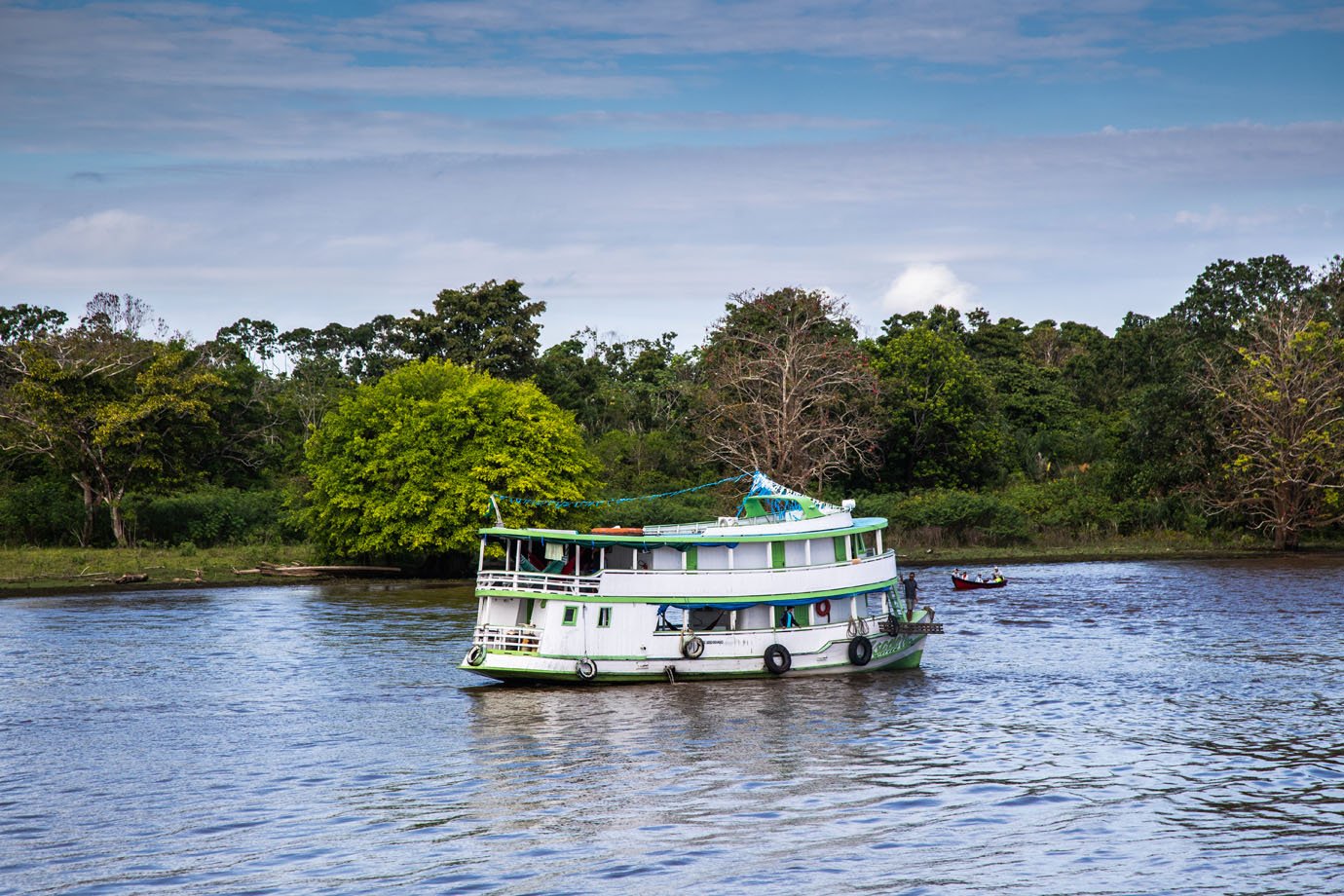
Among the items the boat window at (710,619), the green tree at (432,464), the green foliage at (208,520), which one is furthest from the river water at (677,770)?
the green foliage at (208,520)

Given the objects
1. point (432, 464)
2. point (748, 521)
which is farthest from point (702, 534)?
point (432, 464)

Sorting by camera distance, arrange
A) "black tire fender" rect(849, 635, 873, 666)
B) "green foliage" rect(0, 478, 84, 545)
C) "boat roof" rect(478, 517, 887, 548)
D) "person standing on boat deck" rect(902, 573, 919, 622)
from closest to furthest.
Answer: "boat roof" rect(478, 517, 887, 548) → "black tire fender" rect(849, 635, 873, 666) → "person standing on boat deck" rect(902, 573, 919, 622) → "green foliage" rect(0, 478, 84, 545)

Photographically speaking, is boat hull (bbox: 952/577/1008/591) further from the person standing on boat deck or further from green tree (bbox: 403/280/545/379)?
green tree (bbox: 403/280/545/379)

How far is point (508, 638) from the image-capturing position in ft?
133

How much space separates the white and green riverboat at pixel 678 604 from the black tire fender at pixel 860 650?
0.10 feet

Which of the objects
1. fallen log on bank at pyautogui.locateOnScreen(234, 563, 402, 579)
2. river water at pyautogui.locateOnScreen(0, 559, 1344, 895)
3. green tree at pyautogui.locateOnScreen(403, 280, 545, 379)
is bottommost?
river water at pyautogui.locateOnScreen(0, 559, 1344, 895)

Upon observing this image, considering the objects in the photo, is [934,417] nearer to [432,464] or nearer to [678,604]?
[432,464]

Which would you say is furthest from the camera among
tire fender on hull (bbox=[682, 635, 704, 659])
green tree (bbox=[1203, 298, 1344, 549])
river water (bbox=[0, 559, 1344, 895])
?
green tree (bbox=[1203, 298, 1344, 549])

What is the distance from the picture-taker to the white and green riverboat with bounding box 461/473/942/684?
39.9m

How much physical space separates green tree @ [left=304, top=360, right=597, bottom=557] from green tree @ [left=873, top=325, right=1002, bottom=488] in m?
29.0

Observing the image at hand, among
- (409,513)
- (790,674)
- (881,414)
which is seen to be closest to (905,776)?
(790,674)

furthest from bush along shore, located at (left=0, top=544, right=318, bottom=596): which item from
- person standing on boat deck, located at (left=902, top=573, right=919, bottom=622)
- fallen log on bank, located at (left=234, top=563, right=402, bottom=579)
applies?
person standing on boat deck, located at (left=902, top=573, right=919, bottom=622)

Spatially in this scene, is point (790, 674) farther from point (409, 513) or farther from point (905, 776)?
point (409, 513)

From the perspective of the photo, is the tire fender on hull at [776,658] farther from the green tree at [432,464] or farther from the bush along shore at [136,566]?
the bush along shore at [136,566]
